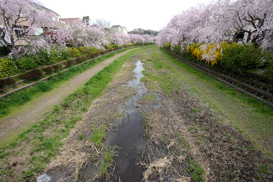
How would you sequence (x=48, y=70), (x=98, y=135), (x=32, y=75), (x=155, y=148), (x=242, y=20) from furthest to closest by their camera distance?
(x=48, y=70) → (x=242, y=20) → (x=32, y=75) → (x=98, y=135) → (x=155, y=148)

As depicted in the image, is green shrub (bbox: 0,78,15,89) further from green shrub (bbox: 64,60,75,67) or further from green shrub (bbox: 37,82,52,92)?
green shrub (bbox: 64,60,75,67)

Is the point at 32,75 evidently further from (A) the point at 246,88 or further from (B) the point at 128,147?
(A) the point at 246,88

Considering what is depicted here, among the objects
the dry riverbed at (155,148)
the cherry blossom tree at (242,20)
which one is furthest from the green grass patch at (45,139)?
the cherry blossom tree at (242,20)

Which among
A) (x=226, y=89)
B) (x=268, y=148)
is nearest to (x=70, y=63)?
(x=226, y=89)

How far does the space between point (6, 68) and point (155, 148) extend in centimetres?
1198

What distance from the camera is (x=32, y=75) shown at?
9.57m

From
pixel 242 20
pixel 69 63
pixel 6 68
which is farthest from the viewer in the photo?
pixel 69 63

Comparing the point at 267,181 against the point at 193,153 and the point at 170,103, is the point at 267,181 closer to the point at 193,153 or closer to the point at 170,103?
the point at 193,153

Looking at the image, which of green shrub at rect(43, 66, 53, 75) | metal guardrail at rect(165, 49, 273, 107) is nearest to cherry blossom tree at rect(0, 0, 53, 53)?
green shrub at rect(43, 66, 53, 75)

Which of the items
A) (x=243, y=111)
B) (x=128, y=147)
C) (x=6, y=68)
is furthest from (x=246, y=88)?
(x=6, y=68)

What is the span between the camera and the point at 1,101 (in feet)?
22.6

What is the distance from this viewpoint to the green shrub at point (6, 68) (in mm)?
8758

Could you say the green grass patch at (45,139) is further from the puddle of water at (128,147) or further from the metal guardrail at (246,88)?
the metal guardrail at (246,88)

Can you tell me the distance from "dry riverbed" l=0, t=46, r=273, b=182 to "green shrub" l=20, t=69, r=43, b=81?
4596mm
